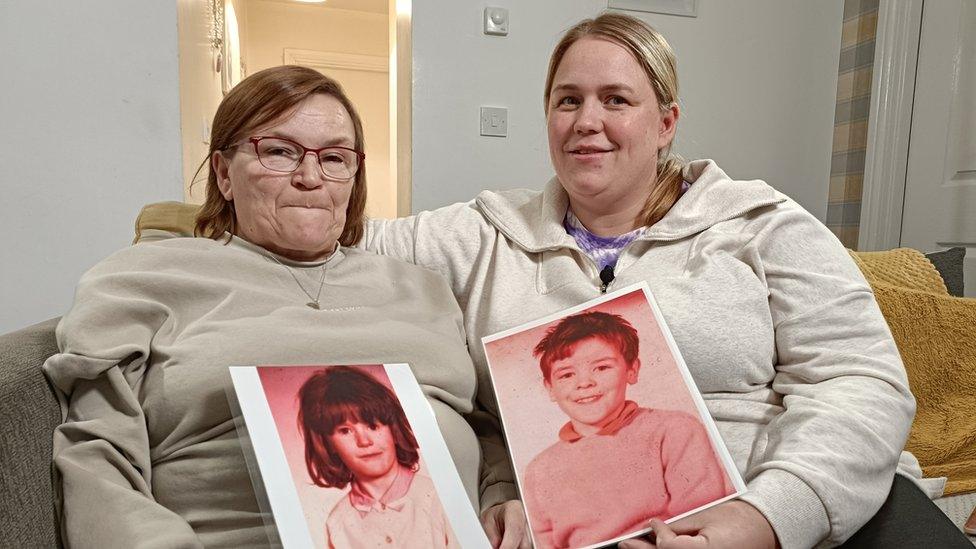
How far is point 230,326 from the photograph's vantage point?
0.90m

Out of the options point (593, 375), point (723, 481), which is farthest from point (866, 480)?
point (593, 375)

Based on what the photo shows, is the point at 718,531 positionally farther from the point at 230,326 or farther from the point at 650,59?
the point at 650,59

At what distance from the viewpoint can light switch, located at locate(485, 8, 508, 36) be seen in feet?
7.78

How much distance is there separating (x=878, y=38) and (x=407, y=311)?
241 centimetres

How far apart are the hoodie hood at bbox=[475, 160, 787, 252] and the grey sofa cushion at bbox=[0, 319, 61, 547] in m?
0.73

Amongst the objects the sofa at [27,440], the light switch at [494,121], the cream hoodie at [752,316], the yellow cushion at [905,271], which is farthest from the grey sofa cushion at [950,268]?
the light switch at [494,121]

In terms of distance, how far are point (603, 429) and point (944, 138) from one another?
232cm

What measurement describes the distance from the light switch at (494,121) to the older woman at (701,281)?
1113 millimetres

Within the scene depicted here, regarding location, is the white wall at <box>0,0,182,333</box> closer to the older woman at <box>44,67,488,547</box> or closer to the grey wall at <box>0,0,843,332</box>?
the grey wall at <box>0,0,843,332</box>

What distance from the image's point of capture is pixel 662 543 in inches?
28.4

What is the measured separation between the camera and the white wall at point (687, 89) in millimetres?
2363

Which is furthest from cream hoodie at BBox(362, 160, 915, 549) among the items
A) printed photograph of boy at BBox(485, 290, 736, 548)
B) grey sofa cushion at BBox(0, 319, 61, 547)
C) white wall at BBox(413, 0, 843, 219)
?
white wall at BBox(413, 0, 843, 219)

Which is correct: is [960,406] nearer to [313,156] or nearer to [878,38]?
[313,156]

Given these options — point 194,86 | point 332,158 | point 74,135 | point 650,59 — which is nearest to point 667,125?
point 650,59
